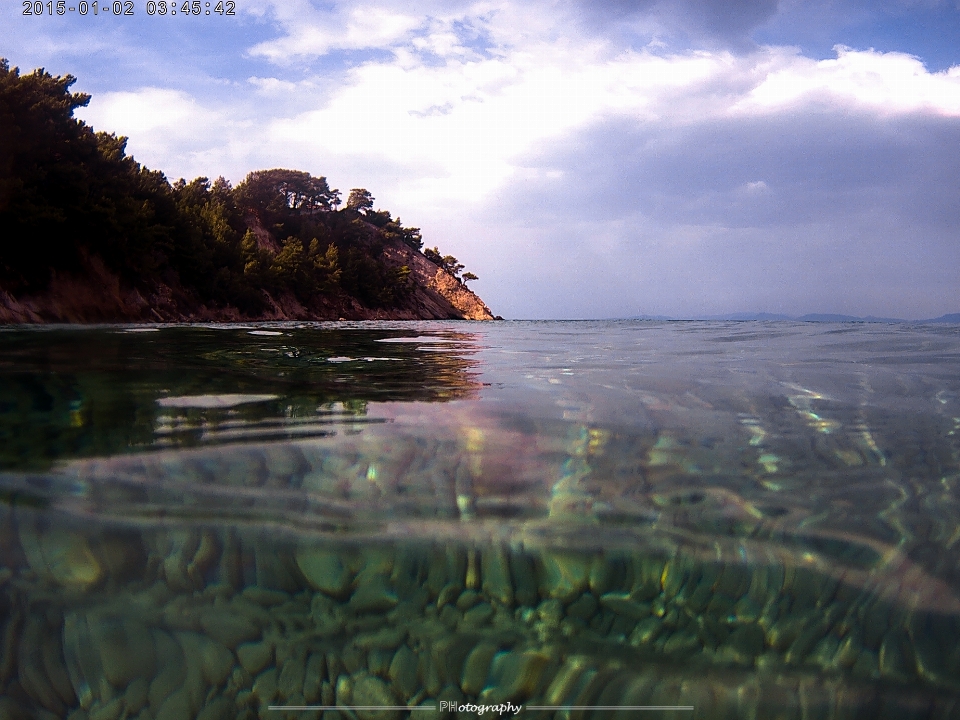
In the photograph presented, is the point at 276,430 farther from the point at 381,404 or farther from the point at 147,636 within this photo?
the point at 147,636

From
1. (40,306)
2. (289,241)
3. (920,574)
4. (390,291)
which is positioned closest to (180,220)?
(40,306)

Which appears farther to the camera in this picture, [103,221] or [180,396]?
[103,221]

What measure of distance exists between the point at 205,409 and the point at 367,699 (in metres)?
1.83

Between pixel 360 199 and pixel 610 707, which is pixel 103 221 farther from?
pixel 360 199

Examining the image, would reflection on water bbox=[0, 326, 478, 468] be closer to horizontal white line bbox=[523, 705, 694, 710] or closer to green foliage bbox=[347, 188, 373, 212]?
horizontal white line bbox=[523, 705, 694, 710]

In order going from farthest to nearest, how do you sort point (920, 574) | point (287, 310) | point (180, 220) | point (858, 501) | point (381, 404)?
point (287, 310) < point (180, 220) < point (381, 404) < point (858, 501) < point (920, 574)

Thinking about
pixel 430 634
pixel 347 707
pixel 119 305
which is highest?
pixel 119 305

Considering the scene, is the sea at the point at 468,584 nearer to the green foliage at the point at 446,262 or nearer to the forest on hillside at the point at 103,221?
the forest on hillside at the point at 103,221

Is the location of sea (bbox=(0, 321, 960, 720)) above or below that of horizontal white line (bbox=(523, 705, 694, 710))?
above

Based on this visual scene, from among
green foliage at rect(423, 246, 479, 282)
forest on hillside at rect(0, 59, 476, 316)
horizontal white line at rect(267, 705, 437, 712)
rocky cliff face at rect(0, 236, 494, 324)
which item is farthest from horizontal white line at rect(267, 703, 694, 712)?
green foliage at rect(423, 246, 479, 282)

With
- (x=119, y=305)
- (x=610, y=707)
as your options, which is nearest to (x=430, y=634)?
(x=610, y=707)

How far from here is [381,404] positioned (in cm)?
289

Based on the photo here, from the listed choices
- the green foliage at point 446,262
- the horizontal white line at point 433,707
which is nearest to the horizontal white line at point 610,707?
the horizontal white line at point 433,707

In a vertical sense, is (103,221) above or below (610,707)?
above
